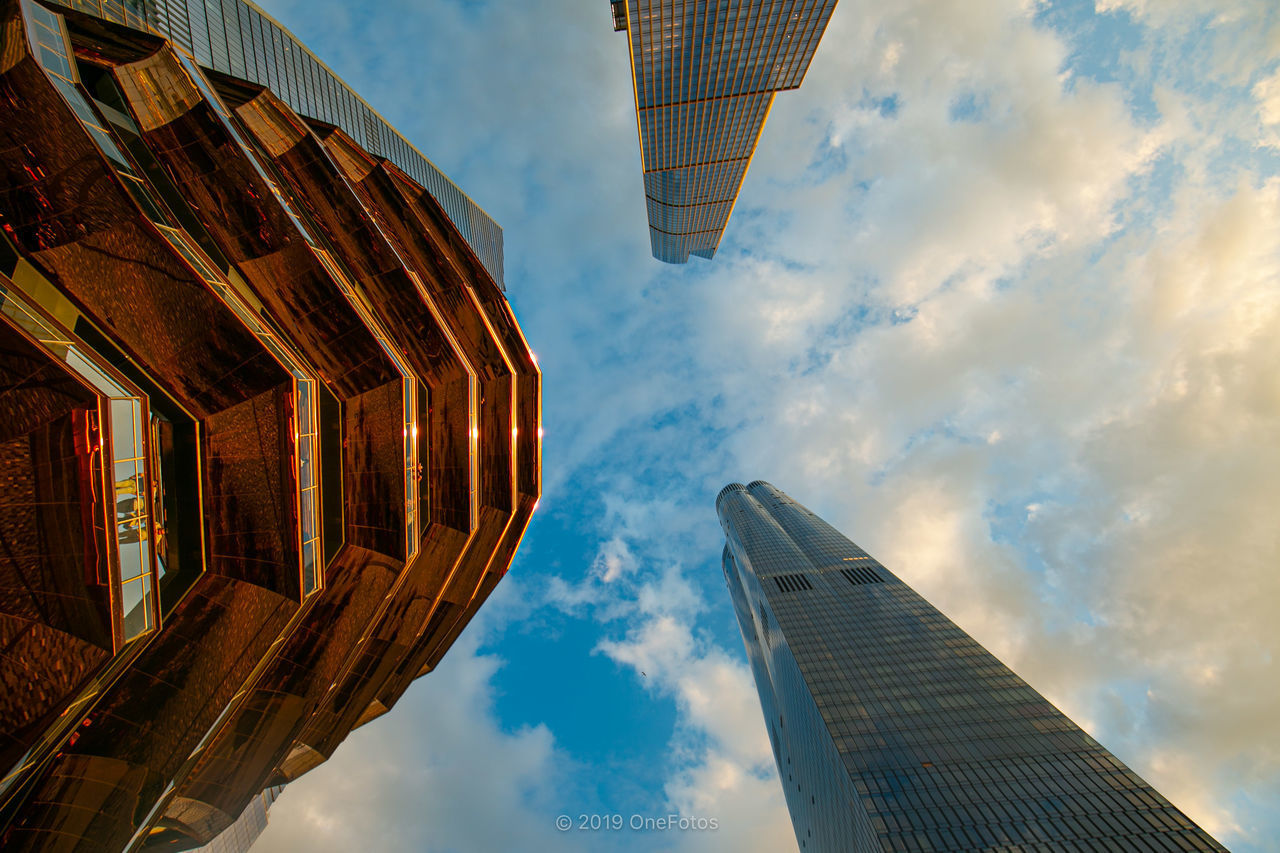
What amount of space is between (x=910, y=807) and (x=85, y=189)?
80548mm

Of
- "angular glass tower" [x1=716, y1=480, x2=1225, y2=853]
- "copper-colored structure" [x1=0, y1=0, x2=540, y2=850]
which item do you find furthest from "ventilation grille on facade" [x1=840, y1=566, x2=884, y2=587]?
"copper-colored structure" [x1=0, y1=0, x2=540, y2=850]

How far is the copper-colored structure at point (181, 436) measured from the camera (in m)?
10.8

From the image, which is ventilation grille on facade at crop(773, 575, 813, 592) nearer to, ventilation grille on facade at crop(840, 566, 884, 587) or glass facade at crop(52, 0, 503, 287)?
ventilation grille on facade at crop(840, 566, 884, 587)

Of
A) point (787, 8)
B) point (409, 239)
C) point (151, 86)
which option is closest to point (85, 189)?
point (151, 86)

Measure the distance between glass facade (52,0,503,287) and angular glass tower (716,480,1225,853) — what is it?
297 feet

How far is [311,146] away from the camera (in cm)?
2345

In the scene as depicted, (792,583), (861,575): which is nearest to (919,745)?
(792,583)

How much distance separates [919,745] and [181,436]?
82416 millimetres

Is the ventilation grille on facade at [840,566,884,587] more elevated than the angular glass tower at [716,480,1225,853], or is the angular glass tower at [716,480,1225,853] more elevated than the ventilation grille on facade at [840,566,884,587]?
the ventilation grille on facade at [840,566,884,587]

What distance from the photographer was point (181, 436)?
15.2 metres

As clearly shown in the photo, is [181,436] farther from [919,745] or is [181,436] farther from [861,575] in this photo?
[861,575]

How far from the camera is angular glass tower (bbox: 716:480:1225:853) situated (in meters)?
53.7

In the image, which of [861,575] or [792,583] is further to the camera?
[861,575]

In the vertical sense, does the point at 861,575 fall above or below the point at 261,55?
above
